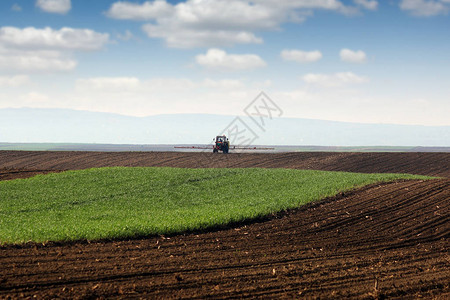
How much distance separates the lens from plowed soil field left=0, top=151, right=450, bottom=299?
11.4 metres

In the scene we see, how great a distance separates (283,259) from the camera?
47.7 feet

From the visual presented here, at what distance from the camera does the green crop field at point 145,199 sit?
60.7ft

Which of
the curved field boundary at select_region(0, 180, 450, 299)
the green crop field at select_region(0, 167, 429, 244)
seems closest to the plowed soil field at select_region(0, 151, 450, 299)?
the curved field boundary at select_region(0, 180, 450, 299)

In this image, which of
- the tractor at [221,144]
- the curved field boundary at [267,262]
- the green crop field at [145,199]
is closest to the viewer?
the curved field boundary at [267,262]

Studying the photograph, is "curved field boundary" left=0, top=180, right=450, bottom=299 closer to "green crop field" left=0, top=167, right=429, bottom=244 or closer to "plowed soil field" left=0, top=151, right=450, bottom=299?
"plowed soil field" left=0, top=151, right=450, bottom=299

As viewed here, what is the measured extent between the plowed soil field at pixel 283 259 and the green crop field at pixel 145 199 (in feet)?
3.41

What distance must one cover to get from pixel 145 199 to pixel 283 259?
13.1 m

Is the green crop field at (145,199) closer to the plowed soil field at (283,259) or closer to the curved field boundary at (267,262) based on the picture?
the plowed soil field at (283,259)

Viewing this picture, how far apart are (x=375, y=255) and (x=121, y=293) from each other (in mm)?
8710

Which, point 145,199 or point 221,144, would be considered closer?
point 145,199

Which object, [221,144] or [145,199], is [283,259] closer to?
[145,199]

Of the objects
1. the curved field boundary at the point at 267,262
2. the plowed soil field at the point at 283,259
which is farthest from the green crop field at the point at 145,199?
the curved field boundary at the point at 267,262

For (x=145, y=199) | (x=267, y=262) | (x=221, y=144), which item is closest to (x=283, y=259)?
(x=267, y=262)

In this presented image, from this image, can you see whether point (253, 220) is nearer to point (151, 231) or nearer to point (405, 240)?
point (151, 231)
